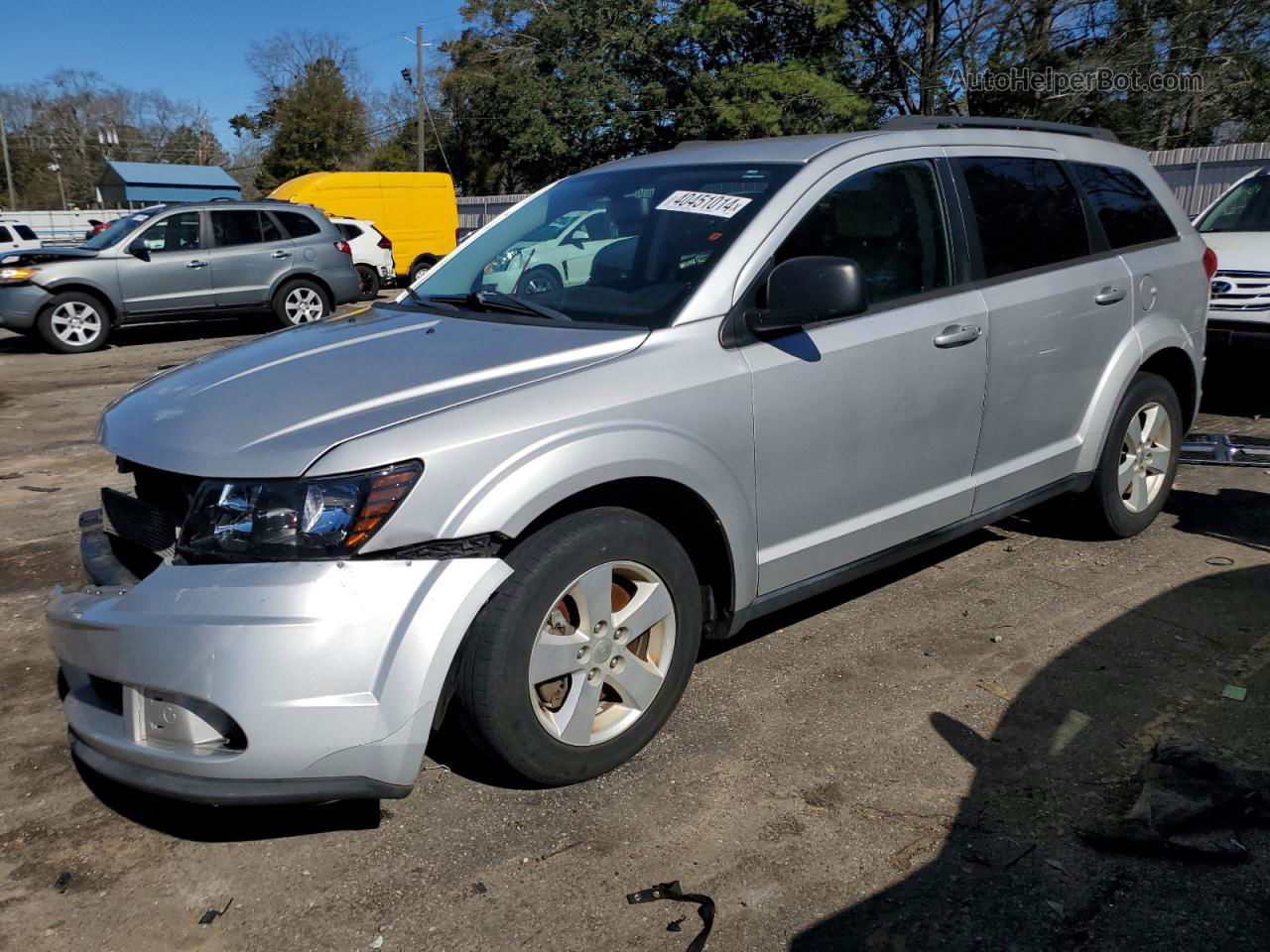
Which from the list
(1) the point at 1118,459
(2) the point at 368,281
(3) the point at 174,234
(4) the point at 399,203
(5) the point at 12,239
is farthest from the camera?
(5) the point at 12,239

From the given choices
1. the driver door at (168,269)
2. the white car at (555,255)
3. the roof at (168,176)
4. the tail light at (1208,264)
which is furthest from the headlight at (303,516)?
the roof at (168,176)

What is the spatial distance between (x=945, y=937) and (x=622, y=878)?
760 millimetres

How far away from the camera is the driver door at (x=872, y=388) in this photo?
328 cm

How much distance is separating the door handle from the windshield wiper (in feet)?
4.30

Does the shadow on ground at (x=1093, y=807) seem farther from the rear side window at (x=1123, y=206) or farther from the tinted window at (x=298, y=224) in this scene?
the tinted window at (x=298, y=224)

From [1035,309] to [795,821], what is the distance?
2.25 meters

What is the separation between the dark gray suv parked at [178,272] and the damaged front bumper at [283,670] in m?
11.7

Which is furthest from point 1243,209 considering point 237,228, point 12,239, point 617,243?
point 12,239

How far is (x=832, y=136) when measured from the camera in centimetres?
373

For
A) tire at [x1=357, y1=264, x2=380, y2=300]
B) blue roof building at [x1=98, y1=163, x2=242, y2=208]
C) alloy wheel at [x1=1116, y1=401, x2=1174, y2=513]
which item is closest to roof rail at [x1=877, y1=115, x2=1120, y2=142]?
alloy wheel at [x1=1116, y1=401, x2=1174, y2=513]

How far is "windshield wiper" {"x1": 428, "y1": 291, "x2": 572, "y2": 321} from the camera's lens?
3.39m

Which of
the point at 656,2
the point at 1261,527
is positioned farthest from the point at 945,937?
the point at 656,2

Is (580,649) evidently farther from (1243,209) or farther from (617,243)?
(1243,209)

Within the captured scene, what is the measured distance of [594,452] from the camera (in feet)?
9.12
